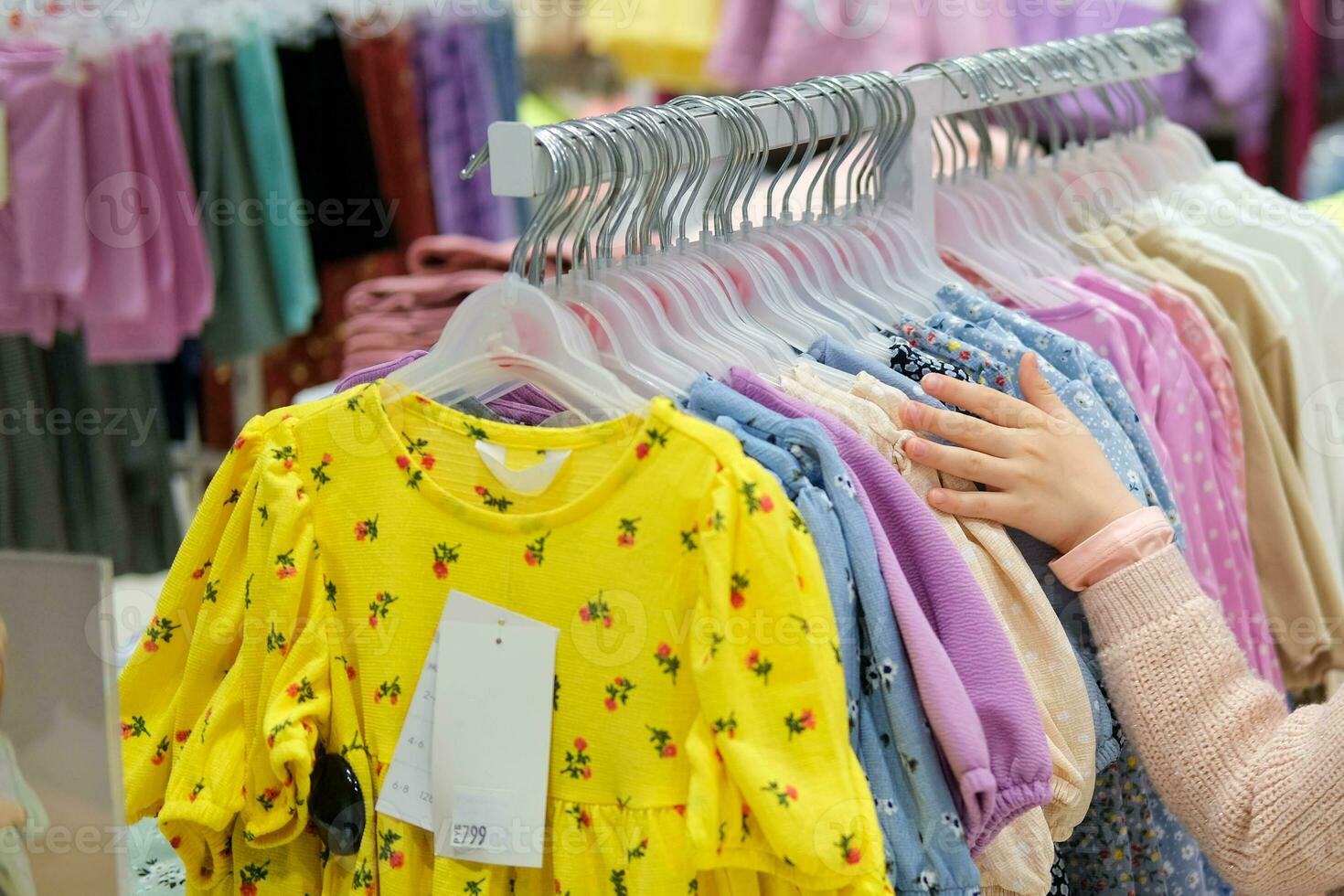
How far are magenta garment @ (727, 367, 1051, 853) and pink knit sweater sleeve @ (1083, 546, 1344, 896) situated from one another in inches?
7.5

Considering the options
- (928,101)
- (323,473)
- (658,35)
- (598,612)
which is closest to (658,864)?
(598,612)

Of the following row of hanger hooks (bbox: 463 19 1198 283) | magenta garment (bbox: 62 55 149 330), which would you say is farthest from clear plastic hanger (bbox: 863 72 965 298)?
magenta garment (bbox: 62 55 149 330)

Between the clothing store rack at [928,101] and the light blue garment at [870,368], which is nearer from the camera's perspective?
the clothing store rack at [928,101]

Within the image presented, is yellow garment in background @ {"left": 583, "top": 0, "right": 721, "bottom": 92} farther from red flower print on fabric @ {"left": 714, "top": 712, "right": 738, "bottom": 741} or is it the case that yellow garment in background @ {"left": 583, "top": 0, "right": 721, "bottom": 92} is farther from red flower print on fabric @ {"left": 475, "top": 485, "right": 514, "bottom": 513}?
red flower print on fabric @ {"left": 714, "top": 712, "right": 738, "bottom": 741}

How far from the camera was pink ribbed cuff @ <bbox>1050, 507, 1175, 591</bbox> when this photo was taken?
1151 millimetres

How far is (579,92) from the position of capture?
429 centimetres

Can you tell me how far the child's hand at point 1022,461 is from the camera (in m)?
1.11

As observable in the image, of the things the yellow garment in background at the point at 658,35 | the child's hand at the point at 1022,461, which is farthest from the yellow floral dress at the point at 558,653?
the yellow garment in background at the point at 658,35

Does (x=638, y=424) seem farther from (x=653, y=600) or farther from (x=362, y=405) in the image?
(x=362, y=405)

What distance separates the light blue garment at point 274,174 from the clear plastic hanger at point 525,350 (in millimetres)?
1653

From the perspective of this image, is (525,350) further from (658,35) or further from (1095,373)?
(658,35)

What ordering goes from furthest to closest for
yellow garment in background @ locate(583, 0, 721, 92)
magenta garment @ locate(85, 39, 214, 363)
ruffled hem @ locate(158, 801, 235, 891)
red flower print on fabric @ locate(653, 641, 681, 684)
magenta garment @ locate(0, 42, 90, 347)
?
yellow garment in background @ locate(583, 0, 721, 92)
magenta garment @ locate(85, 39, 214, 363)
magenta garment @ locate(0, 42, 90, 347)
ruffled hem @ locate(158, 801, 235, 891)
red flower print on fabric @ locate(653, 641, 681, 684)

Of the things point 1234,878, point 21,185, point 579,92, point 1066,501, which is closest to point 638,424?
point 1066,501

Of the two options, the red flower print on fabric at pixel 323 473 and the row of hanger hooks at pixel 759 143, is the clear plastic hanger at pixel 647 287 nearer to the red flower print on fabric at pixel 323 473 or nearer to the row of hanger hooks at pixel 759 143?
the row of hanger hooks at pixel 759 143
